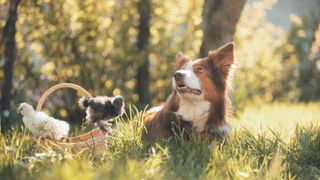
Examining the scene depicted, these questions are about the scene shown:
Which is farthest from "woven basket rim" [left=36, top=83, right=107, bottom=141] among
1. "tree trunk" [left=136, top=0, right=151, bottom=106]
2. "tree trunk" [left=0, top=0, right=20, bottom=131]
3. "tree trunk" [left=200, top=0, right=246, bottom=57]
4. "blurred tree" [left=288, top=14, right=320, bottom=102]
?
"blurred tree" [left=288, top=14, right=320, bottom=102]

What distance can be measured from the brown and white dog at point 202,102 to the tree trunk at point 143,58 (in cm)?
389

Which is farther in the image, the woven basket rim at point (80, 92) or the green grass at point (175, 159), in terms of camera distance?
the woven basket rim at point (80, 92)

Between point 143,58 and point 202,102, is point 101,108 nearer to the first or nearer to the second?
point 202,102

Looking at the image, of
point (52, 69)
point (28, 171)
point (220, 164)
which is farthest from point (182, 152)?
point (52, 69)

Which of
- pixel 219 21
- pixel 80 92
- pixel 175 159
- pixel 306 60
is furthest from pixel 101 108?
pixel 306 60

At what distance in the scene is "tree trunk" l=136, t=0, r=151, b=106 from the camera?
9.60m

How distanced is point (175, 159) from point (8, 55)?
3692 millimetres

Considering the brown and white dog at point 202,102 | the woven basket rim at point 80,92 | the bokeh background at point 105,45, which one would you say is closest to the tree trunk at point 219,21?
the bokeh background at point 105,45

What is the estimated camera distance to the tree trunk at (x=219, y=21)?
25.2 ft

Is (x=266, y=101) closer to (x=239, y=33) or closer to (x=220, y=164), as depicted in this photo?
(x=239, y=33)

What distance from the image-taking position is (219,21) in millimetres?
7750

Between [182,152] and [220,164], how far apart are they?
466mm

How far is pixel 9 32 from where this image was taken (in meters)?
8.01

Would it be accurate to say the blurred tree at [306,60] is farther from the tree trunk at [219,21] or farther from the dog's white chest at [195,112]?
the dog's white chest at [195,112]
